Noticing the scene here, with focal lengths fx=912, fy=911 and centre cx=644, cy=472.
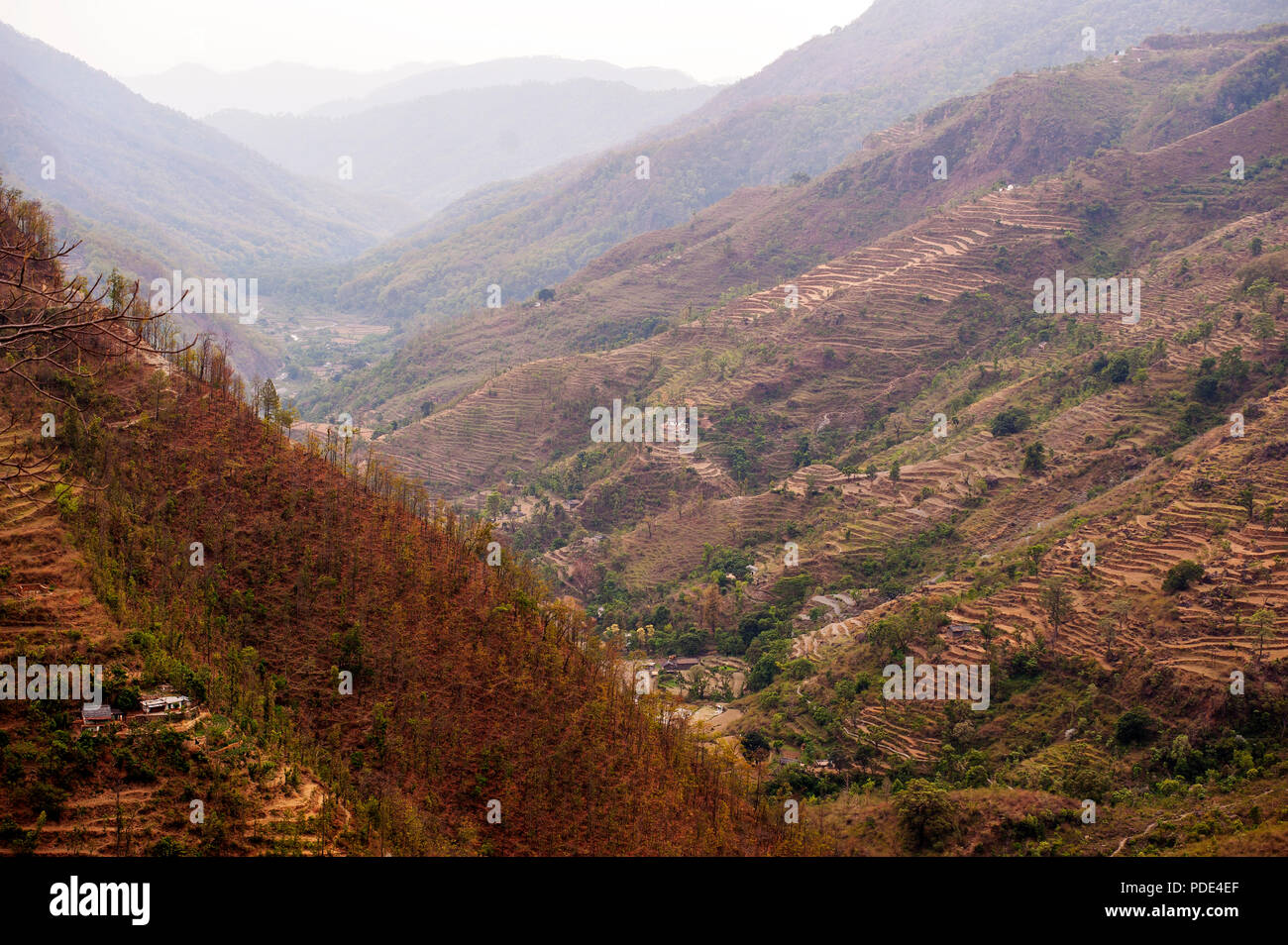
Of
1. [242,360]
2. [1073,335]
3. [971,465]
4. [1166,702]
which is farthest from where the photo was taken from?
[242,360]

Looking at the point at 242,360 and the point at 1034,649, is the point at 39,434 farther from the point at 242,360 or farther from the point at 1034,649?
the point at 242,360

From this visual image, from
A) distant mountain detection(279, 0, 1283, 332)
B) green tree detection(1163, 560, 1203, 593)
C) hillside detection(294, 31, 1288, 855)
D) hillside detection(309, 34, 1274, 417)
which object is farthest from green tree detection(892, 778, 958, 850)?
distant mountain detection(279, 0, 1283, 332)

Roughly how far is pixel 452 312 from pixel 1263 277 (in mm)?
99222

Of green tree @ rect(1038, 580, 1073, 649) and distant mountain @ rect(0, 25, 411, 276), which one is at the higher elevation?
distant mountain @ rect(0, 25, 411, 276)

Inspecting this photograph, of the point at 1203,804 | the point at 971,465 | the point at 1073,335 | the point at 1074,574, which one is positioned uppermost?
the point at 1073,335

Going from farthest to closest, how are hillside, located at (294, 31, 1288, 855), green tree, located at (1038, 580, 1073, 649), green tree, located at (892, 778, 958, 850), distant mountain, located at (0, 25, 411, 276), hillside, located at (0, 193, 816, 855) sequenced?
1. distant mountain, located at (0, 25, 411, 276)
2. green tree, located at (1038, 580, 1073, 649)
3. hillside, located at (294, 31, 1288, 855)
4. green tree, located at (892, 778, 958, 850)
5. hillside, located at (0, 193, 816, 855)

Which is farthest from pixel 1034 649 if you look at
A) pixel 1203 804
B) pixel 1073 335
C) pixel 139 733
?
pixel 1073 335

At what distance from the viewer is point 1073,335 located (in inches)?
1982

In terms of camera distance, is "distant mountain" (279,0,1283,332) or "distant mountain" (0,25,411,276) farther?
"distant mountain" (0,25,411,276)

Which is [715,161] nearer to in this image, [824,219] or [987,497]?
[824,219]

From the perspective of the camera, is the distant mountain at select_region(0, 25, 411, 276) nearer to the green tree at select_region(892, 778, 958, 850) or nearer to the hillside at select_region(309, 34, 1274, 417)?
the hillside at select_region(309, 34, 1274, 417)

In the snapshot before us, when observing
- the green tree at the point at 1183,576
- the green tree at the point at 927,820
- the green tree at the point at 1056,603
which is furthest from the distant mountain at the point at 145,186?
the green tree at the point at 927,820

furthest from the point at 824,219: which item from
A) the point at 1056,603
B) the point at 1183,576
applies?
the point at 1183,576
